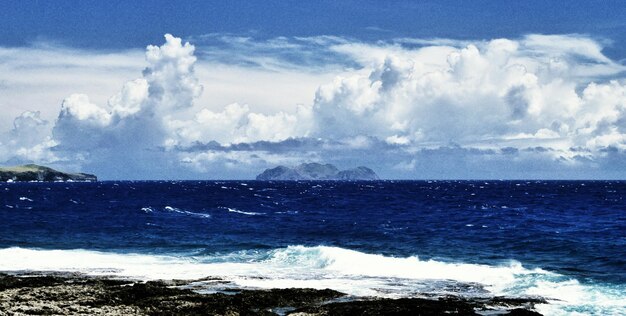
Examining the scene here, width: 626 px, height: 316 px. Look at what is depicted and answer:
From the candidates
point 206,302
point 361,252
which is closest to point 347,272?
point 361,252

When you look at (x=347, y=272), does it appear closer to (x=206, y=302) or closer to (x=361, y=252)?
(x=361, y=252)

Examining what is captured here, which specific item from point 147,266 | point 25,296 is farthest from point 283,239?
point 25,296

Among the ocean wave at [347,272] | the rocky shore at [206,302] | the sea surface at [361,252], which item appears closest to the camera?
the rocky shore at [206,302]

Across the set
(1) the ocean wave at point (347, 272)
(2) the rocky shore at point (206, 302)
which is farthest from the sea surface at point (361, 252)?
(2) the rocky shore at point (206, 302)

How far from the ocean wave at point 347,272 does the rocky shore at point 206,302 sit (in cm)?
235

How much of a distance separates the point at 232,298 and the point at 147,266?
16.1m

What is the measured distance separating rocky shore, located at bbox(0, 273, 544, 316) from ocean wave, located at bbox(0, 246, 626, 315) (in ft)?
7.71

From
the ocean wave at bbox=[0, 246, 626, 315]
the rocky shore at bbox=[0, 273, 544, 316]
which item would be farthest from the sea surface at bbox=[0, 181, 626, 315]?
the rocky shore at bbox=[0, 273, 544, 316]

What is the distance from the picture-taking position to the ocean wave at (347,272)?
106 feet

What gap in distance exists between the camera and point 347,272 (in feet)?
132

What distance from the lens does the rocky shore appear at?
2611 centimetres

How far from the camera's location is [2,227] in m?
75.7

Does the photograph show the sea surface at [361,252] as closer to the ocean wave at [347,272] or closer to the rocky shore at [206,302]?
the ocean wave at [347,272]

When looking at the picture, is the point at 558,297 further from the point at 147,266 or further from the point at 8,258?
the point at 8,258
